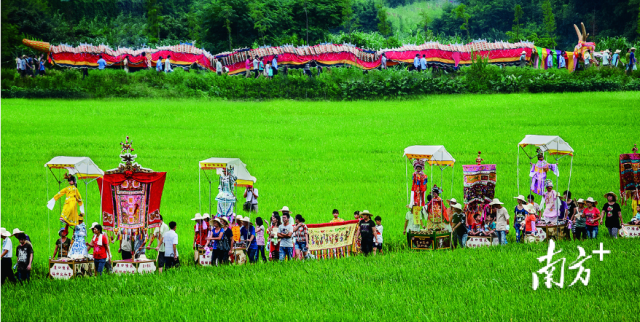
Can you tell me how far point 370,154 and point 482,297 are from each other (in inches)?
577

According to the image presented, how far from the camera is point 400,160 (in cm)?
2505

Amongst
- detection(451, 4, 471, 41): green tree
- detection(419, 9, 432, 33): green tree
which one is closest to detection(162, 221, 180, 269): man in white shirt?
detection(451, 4, 471, 41): green tree

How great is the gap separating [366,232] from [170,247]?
3784mm

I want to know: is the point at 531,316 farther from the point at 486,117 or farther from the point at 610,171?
the point at 486,117

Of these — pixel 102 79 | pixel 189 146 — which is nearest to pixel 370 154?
pixel 189 146

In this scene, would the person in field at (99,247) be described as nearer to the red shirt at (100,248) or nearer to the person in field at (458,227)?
the red shirt at (100,248)

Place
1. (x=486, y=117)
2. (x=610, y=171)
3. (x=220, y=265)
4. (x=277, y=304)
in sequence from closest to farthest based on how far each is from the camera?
(x=277, y=304) < (x=220, y=265) < (x=610, y=171) < (x=486, y=117)

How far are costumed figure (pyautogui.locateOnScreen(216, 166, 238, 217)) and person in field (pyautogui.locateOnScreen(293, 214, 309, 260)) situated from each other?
189cm

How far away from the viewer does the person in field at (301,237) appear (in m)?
13.7

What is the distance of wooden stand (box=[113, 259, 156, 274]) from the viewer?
13.1m

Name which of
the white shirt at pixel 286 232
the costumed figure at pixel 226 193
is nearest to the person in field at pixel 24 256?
the costumed figure at pixel 226 193

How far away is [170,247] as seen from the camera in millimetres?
13242

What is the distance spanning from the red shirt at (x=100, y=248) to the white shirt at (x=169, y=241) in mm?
1025

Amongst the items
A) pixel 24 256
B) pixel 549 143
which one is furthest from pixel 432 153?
pixel 24 256
